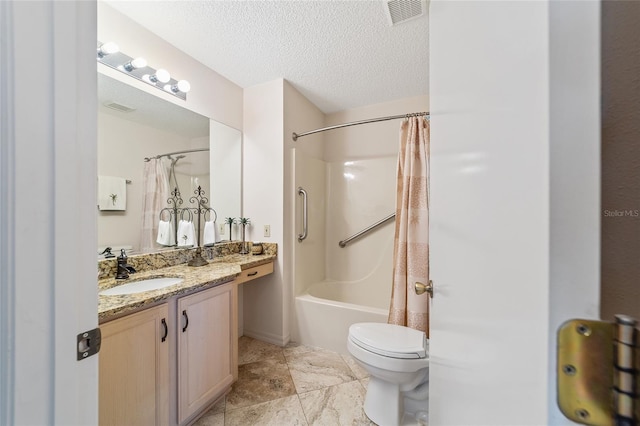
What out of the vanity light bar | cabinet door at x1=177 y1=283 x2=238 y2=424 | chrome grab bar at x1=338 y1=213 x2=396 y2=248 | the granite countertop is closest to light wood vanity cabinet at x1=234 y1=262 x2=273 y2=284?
the granite countertop

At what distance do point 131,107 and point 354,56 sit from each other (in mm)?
1554

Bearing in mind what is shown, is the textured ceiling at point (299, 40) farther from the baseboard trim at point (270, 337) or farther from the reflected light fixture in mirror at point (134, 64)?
the baseboard trim at point (270, 337)

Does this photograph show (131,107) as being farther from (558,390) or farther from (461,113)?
(558,390)

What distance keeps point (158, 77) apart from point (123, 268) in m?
1.22

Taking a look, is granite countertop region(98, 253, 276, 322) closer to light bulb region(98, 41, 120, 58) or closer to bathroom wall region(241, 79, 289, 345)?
bathroom wall region(241, 79, 289, 345)

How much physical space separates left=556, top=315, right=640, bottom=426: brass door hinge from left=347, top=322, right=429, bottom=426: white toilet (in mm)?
1155

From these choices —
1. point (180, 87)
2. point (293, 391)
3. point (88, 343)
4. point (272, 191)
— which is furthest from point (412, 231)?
point (180, 87)

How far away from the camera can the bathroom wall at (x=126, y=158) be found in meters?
1.37

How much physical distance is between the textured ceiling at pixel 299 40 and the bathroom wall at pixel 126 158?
651 mm

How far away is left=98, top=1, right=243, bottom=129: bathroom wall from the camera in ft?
4.49

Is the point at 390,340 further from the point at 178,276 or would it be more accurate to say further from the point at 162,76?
the point at 162,76

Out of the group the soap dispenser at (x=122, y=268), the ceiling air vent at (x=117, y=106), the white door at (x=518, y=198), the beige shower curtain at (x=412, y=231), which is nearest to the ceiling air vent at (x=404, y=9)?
the beige shower curtain at (x=412, y=231)

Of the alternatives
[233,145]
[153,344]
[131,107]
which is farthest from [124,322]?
[233,145]

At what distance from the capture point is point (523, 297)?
0.28m
